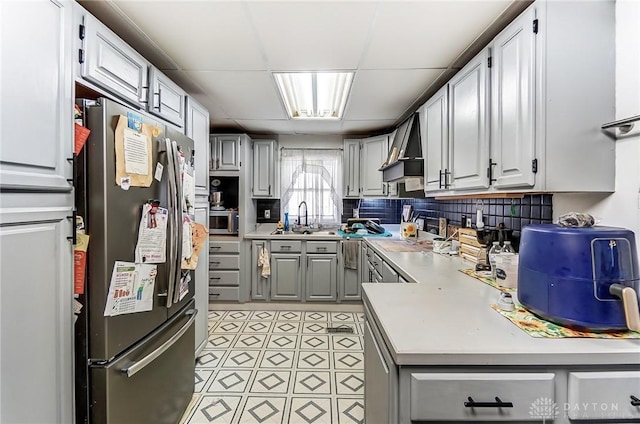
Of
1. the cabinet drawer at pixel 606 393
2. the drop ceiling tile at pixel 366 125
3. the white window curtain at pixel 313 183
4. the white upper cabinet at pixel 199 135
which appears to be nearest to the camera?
the cabinet drawer at pixel 606 393

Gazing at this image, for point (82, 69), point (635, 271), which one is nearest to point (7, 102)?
point (82, 69)

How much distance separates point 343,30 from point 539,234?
137cm

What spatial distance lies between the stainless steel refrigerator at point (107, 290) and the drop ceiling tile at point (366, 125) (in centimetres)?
234

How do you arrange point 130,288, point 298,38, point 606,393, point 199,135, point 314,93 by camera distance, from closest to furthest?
point 606,393 → point 130,288 → point 298,38 → point 199,135 → point 314,93

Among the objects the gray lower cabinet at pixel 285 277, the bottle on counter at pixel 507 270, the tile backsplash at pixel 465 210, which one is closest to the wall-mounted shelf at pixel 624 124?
the tile backsplash at pixel 465 210

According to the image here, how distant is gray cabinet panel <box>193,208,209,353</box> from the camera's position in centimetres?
236

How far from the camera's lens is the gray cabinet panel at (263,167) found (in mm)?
3854

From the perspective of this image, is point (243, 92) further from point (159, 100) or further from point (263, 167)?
point (263, 167)

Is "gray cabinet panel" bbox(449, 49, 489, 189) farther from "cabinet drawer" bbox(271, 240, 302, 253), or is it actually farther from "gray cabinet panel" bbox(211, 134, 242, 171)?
"gray cabinet panel" bbox(211, 134, 242, 171)

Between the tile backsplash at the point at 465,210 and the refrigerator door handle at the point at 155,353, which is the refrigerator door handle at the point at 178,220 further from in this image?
the tile backsplash at the point at 465,210

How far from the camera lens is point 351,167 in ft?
12.8

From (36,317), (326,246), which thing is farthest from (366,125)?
(36,317)

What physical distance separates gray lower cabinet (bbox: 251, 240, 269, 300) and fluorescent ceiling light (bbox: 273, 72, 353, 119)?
5.11ft

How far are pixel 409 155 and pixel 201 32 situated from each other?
6.18 ft
